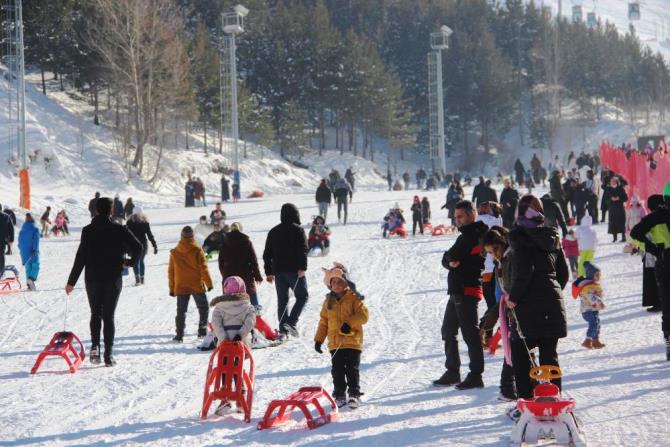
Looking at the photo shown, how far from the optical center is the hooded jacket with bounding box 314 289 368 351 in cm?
768

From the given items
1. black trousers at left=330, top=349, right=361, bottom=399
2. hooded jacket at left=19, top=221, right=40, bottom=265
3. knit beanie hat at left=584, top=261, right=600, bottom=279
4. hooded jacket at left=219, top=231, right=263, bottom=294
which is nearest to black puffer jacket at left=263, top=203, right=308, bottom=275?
hooded jacket at left=219, top=231, right=263, bottom=294

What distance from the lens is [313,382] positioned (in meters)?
8.88

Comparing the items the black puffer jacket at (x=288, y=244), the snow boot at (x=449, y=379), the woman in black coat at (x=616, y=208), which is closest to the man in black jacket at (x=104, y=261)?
the black puffer jacket at (x=288, y=244)

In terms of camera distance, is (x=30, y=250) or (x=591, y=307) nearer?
(x=591, y=307)

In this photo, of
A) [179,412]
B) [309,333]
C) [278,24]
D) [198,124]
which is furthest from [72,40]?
[179,412]

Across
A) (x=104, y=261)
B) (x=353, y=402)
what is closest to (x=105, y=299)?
(x=104, y=261)

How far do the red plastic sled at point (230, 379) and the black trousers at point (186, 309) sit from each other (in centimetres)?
410

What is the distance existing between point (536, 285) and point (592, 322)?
3.69 meters

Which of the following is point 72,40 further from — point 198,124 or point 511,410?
point 511,410

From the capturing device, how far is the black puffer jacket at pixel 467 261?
8102 millimetres

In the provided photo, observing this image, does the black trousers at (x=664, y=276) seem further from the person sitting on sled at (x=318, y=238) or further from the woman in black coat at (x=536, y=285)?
the person sitting on sled at (x=318, y=238)

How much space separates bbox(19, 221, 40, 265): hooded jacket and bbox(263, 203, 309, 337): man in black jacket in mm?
7248

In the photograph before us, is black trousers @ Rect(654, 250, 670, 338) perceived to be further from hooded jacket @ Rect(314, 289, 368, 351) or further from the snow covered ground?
hooded jacket @ Rect(314, 289, 368, 351)

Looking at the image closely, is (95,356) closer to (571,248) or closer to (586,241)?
(586,241)
